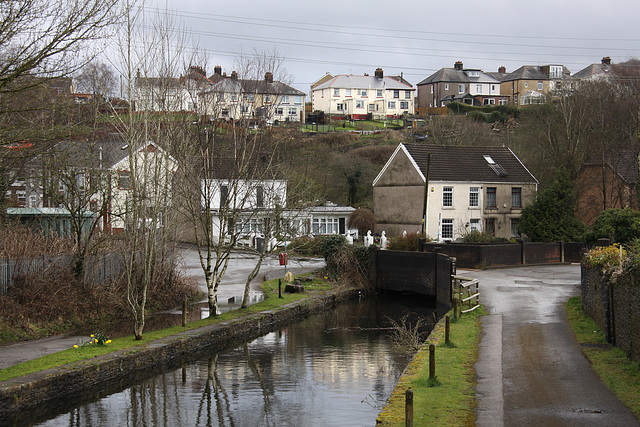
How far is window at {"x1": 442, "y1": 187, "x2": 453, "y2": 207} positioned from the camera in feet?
158

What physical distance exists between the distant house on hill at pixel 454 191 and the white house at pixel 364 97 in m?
51.2

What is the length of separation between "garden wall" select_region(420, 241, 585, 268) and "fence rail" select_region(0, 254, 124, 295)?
19.3m

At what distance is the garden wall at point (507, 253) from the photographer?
36781 millimetres

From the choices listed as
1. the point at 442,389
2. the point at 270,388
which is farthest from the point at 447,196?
the point at 442,389

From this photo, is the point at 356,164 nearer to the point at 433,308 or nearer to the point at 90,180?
the point at 433,308

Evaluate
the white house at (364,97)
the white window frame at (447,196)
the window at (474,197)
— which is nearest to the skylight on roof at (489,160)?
the window at (474,197)

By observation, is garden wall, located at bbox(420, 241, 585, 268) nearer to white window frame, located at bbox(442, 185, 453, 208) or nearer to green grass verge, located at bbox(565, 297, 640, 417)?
white window frame, located at bbox(442, 185, 453, 208)

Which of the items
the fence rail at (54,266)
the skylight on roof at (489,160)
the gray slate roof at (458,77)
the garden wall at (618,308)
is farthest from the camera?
the gray slate roof at (458,77)

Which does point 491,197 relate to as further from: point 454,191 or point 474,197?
point 454,191

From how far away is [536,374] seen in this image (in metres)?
13.5

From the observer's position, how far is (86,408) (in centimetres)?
1447

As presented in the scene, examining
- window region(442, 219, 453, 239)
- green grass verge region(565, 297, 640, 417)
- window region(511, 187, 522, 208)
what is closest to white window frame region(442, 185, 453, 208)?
window region(442, 219, 453, 239)

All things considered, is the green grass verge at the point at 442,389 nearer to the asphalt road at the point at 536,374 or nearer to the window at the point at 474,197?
the asphalt road at the point at 536,374

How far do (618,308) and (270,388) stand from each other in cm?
900
